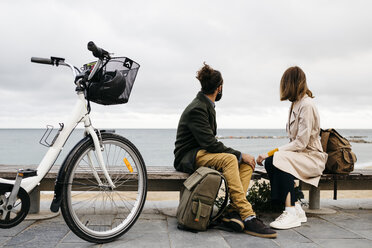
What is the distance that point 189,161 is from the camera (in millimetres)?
3635

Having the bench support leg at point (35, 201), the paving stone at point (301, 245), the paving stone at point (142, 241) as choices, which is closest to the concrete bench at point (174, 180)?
the bench support leg at point (35, 201)

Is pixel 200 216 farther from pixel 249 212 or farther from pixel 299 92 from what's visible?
pixel 299 92

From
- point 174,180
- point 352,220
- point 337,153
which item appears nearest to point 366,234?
point 352,220

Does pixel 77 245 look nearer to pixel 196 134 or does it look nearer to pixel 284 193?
pixel 196 134

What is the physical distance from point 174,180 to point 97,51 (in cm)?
186

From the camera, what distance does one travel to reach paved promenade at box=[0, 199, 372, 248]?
9.65ft

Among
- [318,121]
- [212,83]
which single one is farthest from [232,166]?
[318,121]

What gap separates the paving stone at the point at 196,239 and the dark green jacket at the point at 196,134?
66 cm

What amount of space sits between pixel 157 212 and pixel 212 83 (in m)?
1.74

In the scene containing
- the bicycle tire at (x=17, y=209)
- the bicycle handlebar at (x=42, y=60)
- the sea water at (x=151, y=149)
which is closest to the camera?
the bicycle tire at (x=17, y=209)

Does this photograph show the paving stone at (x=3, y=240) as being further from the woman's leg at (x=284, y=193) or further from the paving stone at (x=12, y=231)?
the woman's leg at (x=284, y=193)

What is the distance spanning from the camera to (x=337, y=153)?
398 cm

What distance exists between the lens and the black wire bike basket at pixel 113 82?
2773 mm

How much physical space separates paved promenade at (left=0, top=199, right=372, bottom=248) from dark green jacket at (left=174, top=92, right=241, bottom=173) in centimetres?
71
